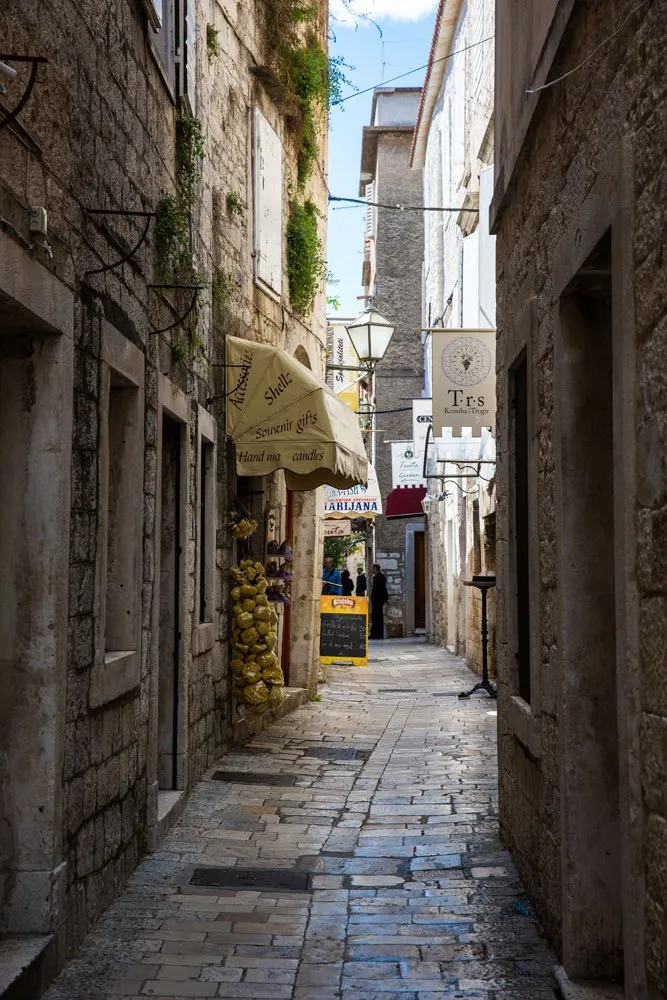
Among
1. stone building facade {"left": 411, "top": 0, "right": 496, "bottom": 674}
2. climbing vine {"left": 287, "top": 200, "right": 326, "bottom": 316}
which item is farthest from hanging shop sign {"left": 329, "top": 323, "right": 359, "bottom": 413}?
climbing vine {"left": 287, "top": 200, "right": 326, "bottom": 316}

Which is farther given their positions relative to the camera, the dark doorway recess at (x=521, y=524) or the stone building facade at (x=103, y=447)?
the dark doorway recess at (x=521, y=524)

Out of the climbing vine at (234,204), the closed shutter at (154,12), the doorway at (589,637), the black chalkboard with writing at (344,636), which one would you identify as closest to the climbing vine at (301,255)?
the climbing vine at (234,204)

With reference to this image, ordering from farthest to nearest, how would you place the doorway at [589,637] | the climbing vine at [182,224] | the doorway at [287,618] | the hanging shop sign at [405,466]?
1. the hanging shop sign at [405,466]
2. the doorway at [287,618]
3. the climbing vine at [182,224]
4. the doorway at [589,637]

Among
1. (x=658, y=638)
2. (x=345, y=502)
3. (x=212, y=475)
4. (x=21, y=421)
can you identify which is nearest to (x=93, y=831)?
(x=21, y=421)

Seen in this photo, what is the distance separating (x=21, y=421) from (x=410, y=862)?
322 cm

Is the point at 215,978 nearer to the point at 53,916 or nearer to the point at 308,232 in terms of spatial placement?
the point at 53,916

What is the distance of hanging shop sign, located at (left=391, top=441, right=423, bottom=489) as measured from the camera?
934 inches

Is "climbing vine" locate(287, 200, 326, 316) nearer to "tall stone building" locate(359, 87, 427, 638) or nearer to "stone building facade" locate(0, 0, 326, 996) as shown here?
"stone building facade" locate(0, 0, 326, 996)

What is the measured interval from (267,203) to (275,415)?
2505 millimetres

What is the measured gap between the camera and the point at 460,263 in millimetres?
18594

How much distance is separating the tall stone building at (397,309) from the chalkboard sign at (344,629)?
12.6 metres

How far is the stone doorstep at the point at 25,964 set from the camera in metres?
3.76

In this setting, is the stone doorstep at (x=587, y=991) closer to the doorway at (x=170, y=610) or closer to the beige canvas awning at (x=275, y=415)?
the doorway at (x=170, y=610)

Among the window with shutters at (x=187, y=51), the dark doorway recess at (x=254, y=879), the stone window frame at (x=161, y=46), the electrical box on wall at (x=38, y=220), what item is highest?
the window with shutters at (x=187, y=51)
